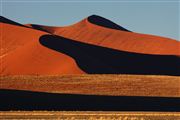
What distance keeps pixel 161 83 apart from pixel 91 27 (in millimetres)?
69823

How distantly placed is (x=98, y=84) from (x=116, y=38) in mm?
63650

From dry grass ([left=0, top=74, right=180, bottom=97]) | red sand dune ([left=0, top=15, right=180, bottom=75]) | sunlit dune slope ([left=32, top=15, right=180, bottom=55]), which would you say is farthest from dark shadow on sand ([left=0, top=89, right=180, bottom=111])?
sunlit dune slope ([left=32, top=15, right=180, bottom=55])

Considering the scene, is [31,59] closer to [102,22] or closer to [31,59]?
[31,59]

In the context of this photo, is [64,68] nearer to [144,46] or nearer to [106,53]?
[106,53]

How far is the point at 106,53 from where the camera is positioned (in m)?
147

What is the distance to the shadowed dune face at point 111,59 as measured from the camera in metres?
132

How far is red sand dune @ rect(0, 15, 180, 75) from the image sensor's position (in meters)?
127

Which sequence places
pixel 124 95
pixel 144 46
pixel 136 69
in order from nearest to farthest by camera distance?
pixel 124 95, pixel 136 69, pixel 144 46

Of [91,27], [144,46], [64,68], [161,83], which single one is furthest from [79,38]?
[161,83]

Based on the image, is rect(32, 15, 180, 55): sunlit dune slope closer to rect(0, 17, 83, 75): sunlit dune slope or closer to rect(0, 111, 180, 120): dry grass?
rect(0, 17, 83, 75): sunlit dune slope

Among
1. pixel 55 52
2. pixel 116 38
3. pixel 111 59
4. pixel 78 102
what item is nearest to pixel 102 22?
pixel 116 38

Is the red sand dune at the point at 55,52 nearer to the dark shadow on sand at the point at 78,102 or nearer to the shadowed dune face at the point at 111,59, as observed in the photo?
the shadowed dune face at the point at 111,59

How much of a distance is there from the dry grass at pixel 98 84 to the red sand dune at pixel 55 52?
8.54 metres

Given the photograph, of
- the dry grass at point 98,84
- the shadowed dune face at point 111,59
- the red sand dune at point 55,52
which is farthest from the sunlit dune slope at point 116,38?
the dry grass at point 98,84
